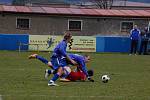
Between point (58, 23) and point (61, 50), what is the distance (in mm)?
33380

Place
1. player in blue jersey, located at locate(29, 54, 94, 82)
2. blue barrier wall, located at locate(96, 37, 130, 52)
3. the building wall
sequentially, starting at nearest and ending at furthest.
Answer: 1. player in blue jersey, located at locate(29, 54, 94, 82)
2. blue barrier wall, located at locate(96, 37, 130, 52)
3. the building wall

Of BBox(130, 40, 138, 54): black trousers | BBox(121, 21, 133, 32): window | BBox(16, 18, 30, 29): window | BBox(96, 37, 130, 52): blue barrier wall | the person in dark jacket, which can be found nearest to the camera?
BBox(130, 40, 138, 54): black trousers

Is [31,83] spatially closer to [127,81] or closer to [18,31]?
[127,81]

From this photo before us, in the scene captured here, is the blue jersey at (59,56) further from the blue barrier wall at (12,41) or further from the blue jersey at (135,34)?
the blue barrier wall at (12,41)

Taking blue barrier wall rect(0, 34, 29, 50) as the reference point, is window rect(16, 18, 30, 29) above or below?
above

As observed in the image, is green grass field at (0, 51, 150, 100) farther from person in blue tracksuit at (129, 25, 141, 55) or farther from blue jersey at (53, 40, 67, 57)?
person in blue tracksuit at (129, 25, 141, 55)

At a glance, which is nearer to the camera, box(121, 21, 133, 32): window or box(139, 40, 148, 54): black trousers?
box(139, 40, 148, 54): black trousers

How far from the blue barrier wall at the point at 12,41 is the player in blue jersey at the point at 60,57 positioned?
71.7 ft

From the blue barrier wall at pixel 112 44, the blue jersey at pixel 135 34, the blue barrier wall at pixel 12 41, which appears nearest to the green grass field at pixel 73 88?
the blue jersey at pixel 135 34

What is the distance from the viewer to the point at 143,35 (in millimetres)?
39438

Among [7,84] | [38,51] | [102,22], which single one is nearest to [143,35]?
[38,51]

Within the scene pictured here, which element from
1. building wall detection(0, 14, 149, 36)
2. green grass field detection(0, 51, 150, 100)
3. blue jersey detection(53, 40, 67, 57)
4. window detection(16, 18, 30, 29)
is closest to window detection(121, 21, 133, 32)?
building wall detection(0, 14, 149, 36)

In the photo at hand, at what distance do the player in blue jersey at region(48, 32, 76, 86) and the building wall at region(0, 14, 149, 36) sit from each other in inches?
1276

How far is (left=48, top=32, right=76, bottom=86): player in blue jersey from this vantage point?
1641 cm
